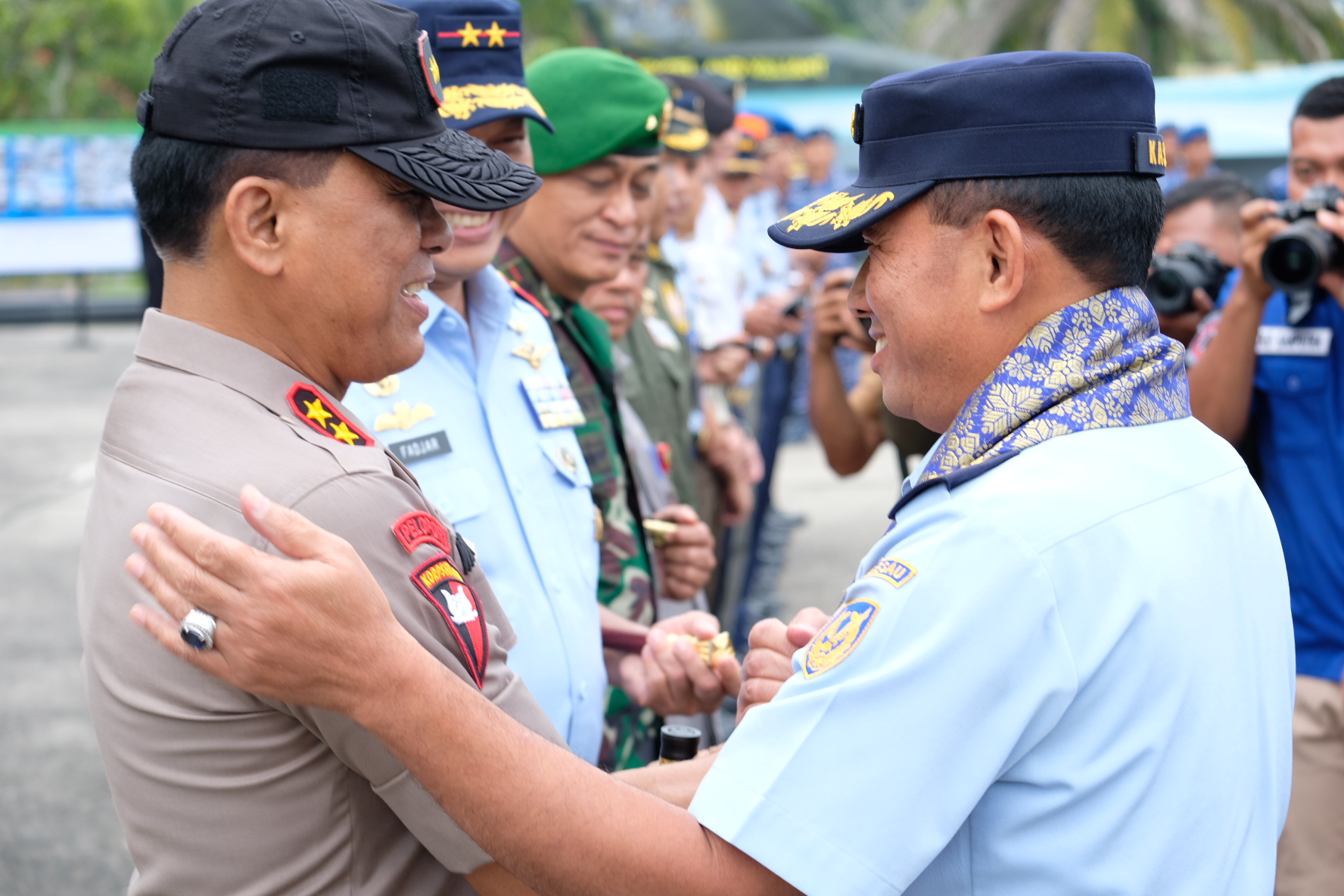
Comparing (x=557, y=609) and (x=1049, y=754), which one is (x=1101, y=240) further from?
(x=557, y=609)

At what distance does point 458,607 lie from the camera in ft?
4.46

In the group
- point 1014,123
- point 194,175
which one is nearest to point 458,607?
point 194,175

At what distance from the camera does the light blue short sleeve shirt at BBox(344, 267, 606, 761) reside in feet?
6.79

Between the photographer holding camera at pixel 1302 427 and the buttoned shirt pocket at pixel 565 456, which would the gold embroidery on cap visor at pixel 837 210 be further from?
the photographer holding camera at pixel 1302 427

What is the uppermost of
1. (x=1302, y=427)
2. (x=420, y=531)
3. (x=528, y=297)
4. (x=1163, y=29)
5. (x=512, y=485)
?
(x=420, y=531)

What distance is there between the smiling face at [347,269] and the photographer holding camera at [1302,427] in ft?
6.98

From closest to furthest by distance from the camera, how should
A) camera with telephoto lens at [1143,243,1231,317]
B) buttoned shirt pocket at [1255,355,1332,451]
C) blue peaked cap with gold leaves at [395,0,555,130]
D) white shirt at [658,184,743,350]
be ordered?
blue peaked cap with gold leaves at [395,0,555,130] → buttoned shirt pocket at [1255,355,1332,451] → camera with telephoto lens at [1143,243,1231,317] → white shirt at [658,184,743,350]

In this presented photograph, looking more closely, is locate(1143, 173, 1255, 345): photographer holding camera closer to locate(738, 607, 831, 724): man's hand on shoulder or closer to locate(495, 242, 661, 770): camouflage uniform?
locate(495, 242, 661, 770): camouflage uniform

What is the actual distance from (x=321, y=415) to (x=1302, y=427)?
2.42 m

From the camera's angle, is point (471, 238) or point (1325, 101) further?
point (1325, 101)

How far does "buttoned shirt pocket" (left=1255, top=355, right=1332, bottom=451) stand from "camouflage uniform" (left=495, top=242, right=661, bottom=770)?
1.60 metres

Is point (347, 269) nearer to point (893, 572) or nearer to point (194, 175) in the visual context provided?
point (194, 175)

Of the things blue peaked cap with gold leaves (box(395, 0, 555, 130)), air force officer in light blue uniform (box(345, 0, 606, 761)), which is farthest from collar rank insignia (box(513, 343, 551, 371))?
blue peaked cap with gold leaves (box(395, 0, 555, 130))

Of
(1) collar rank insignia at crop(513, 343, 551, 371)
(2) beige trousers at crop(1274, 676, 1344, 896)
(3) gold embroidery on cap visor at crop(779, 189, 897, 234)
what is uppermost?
(3) gold embroidery on cap visor at crop(779, 189, 897, 234)
